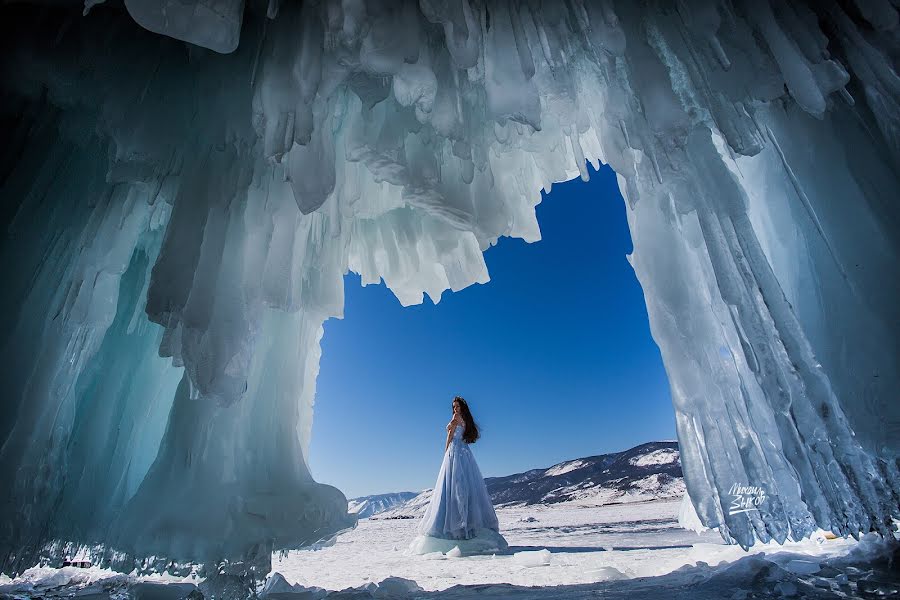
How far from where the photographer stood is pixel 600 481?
1620 centimetres

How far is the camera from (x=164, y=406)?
3611 mm

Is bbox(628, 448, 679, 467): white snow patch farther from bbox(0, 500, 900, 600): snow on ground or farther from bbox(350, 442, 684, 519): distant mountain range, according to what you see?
bbox(0, 500, 900, 600): snow on ground

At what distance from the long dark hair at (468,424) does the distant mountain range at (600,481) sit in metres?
9.00

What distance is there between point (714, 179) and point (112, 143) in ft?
11.5

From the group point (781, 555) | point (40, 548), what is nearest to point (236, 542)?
point (40, 548)

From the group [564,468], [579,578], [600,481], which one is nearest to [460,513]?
[579,578]

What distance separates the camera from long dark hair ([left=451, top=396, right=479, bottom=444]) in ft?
19.7

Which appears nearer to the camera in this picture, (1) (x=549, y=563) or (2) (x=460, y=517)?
(1) (x=549, y=563)

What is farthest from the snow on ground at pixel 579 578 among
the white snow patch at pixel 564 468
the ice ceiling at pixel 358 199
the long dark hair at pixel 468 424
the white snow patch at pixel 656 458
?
the white snow patch at pixel 564 468

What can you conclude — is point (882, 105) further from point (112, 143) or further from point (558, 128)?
point (112, 143)

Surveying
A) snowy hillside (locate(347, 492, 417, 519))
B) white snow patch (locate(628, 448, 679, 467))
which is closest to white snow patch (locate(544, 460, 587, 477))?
white snow patch (locate(628, 448, 679, 467))

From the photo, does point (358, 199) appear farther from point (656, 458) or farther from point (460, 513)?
point (656, 458)

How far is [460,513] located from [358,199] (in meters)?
3.55

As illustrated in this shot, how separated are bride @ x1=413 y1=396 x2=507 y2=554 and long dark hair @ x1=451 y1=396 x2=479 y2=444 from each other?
0.46 ft
